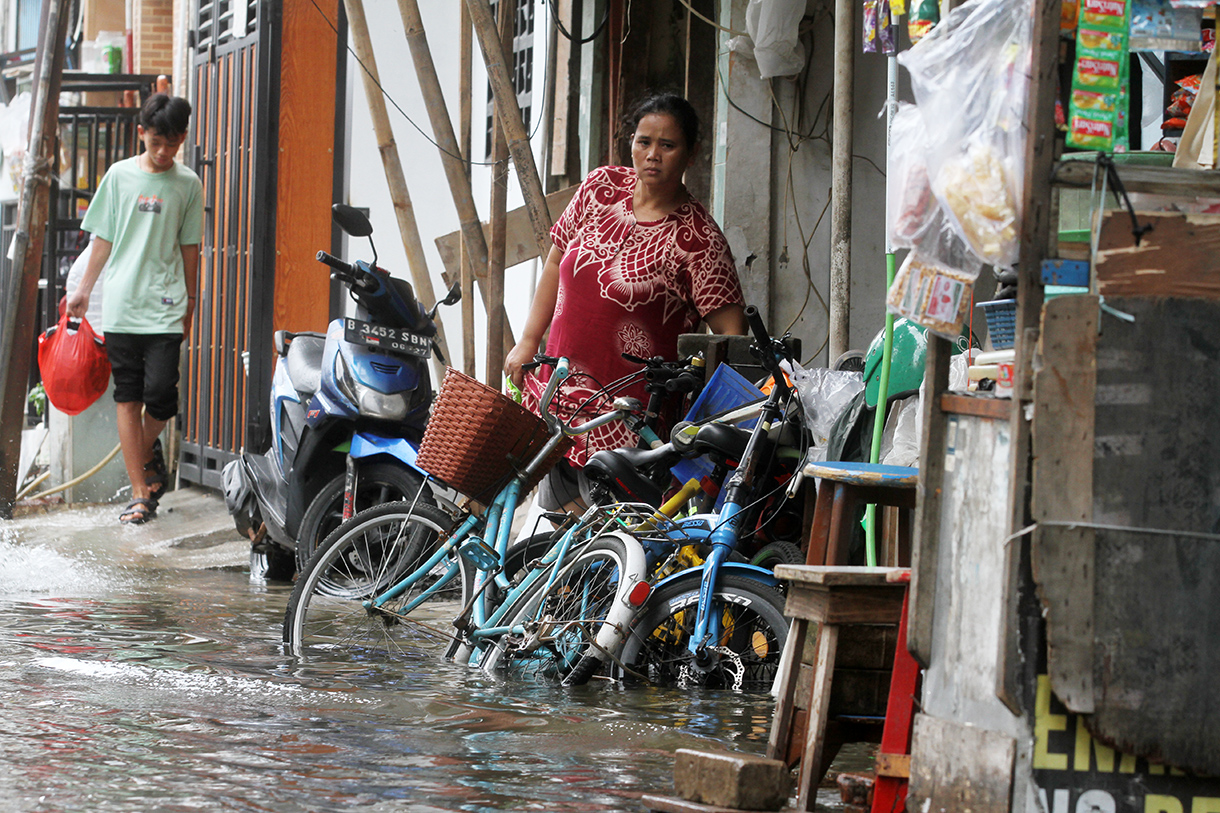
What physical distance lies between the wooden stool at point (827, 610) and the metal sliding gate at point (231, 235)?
661 centimetres

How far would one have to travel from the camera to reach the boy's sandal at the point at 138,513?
9.08 meters

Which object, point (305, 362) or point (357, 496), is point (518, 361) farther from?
point (305, 362)

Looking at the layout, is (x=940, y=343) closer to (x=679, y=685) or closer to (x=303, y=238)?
(x=679, y=685)

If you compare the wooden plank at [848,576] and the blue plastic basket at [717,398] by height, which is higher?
the blue plastic basket at [717,398]

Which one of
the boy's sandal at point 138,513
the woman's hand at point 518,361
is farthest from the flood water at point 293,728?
the boy's sandal at point 138,513

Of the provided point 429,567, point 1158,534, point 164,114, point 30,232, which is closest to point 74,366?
point 30,232

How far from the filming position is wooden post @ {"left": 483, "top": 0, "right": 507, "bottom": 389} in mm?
6910

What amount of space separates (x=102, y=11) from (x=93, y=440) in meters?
10.2

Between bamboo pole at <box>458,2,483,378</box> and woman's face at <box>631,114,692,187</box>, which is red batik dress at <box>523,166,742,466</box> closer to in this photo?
woman's face at <box>631,114,692,187</box>

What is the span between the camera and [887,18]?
4.63m

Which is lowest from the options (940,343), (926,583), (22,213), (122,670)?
(122,670)

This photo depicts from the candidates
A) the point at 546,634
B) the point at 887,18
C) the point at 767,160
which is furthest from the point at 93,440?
the point at 887,18

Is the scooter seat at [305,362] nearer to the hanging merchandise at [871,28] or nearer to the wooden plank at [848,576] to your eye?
the hanging merchandise at [871,28]

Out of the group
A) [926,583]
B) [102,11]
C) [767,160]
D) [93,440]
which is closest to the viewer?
[926,583]
